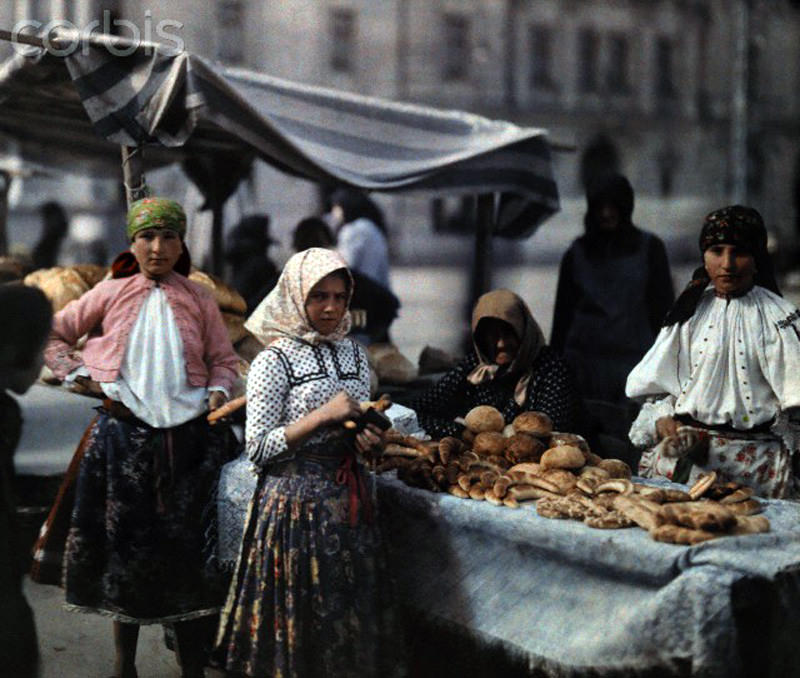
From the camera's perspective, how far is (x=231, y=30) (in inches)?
1085

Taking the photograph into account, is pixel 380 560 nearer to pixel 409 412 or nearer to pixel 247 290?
pixel 409 412

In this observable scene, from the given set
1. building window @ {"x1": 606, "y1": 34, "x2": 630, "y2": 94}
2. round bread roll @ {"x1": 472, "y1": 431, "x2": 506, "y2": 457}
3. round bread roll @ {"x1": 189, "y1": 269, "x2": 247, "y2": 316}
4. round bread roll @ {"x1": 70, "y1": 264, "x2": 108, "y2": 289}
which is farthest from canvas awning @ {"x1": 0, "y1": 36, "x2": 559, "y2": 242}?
building window @ {"x1": 606, "y1": 34, "x2": 630, "y2": 94}

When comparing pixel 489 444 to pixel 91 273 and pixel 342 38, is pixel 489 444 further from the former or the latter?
pixel 342 38

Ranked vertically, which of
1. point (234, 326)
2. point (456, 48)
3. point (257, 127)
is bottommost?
point (234, 326)

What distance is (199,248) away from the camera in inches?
347

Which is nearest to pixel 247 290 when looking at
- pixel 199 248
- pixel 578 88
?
pixel 199 248

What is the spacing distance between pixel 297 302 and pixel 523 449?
0.96 m

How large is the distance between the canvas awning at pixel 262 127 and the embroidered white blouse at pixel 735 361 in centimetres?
244

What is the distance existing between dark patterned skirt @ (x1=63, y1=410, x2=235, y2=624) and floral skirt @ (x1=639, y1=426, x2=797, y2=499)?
5.57 ft

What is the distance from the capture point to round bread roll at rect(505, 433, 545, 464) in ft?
11.9

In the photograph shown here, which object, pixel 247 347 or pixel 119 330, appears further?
pixel 247 347

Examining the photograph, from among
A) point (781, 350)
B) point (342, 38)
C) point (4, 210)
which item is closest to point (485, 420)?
point (781, 350)

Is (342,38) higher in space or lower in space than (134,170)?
higher

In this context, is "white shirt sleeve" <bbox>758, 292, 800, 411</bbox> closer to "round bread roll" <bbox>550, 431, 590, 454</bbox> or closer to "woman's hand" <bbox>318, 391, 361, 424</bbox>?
"round bread roll" <bbox>550, 431, 590, 454</bbox>
